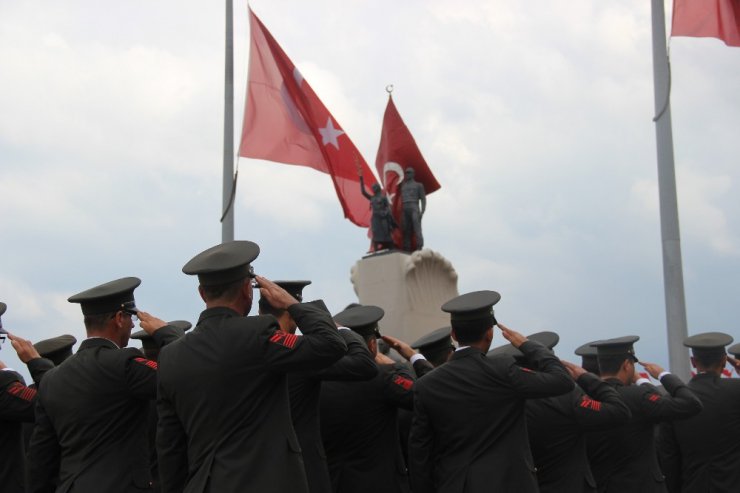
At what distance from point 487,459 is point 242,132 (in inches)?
302

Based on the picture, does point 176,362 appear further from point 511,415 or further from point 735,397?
point 735,397

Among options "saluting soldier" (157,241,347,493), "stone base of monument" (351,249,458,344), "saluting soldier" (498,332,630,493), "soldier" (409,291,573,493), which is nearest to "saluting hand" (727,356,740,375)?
"saluting soldier" (498,332,630,493)

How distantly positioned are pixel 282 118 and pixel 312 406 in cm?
772

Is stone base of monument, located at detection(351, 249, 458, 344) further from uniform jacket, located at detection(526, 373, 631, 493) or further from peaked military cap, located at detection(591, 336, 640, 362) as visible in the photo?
uniform jacket, located at detection(526, 373, 631, 493)

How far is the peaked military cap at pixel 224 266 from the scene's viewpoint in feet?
11.7

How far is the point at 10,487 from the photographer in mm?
4906

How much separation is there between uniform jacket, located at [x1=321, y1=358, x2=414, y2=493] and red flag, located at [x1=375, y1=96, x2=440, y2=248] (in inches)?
428

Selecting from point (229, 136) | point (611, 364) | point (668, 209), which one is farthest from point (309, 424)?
point (668, 209)

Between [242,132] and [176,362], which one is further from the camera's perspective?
[242,132]

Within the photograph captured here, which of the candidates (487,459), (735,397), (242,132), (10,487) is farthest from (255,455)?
(242,132)

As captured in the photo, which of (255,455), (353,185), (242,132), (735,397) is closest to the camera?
(255,455)

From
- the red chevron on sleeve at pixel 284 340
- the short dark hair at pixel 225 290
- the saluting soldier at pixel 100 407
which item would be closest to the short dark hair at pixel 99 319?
the saluting soldier at pixel 100 407

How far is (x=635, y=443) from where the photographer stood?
19.8 feet

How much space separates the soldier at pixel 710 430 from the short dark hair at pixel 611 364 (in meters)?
0.76
